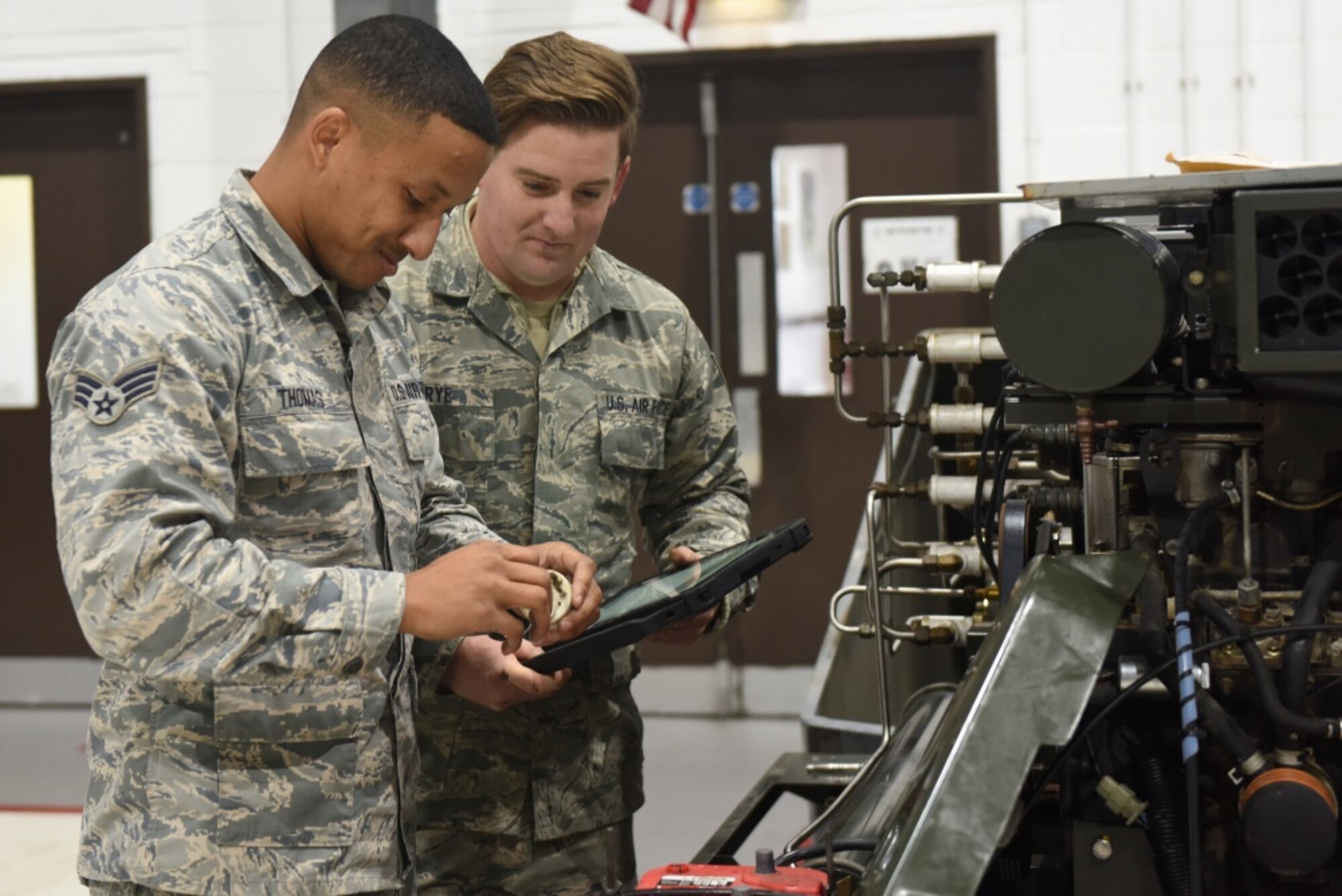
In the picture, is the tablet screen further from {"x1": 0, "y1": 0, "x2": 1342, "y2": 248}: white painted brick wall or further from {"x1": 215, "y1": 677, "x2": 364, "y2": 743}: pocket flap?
{"x1": 0, "y1": 0, "x2": 1342, "y2": 248}: white painted brick wall

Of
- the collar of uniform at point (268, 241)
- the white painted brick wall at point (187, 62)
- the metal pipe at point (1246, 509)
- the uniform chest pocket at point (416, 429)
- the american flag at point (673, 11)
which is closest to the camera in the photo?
the metal pipe at point (1246, 509)

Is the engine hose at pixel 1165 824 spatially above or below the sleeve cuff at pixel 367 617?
below

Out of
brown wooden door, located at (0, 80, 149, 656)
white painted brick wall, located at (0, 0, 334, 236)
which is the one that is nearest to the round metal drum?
white painted brick wall, located at (0, 0, 334, 236)

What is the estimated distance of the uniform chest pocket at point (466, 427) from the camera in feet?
6.45

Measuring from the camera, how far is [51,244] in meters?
5.48

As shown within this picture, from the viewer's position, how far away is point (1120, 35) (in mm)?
4594

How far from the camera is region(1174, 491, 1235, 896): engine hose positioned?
1.11 m

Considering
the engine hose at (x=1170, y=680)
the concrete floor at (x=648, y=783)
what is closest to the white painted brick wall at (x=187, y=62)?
the concrete floor at (x=648, y=783)

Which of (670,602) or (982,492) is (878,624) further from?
(670,602)

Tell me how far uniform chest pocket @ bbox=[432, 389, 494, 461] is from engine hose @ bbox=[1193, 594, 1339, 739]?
105 centimetres

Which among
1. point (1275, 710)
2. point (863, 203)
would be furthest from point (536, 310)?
point (1275, 710)

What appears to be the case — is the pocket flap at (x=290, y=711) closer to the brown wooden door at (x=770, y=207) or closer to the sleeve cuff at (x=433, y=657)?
the sleeve cuff at (x=433, y=657)

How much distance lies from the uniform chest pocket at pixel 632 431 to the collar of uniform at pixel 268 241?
60cm

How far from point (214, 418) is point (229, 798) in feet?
1.16
